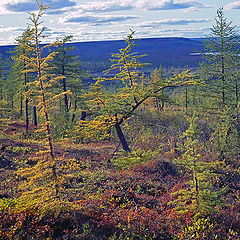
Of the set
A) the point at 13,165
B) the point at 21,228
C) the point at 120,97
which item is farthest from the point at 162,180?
the point at 13,165

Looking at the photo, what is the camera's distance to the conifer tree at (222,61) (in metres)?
19.8

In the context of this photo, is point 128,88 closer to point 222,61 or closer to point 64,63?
point 222,61

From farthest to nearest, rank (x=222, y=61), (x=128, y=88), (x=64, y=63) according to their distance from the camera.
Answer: (x=64, y=63) → (x=222, y=61) → (x=128, y=88)

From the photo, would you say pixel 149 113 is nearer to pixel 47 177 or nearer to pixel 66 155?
pixel 66 155

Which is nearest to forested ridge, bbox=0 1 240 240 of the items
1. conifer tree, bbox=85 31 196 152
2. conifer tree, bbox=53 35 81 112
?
conifer tree, bbox=85 31 196 152

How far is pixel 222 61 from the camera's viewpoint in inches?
790

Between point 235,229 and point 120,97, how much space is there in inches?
384

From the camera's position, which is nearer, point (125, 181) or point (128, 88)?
point (125, 181)

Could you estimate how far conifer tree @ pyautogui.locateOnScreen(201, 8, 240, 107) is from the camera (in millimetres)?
19844

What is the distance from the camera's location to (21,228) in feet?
21.5

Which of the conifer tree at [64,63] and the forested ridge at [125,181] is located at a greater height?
the conifer tree at [64,63]

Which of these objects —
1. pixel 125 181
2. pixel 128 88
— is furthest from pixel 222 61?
pixel 125 181

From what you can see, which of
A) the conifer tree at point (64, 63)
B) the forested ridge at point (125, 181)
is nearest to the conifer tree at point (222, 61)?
the forested ridge at point (125, 181)

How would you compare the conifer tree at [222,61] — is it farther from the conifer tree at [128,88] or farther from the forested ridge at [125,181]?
the conifer tree at [128,88]
